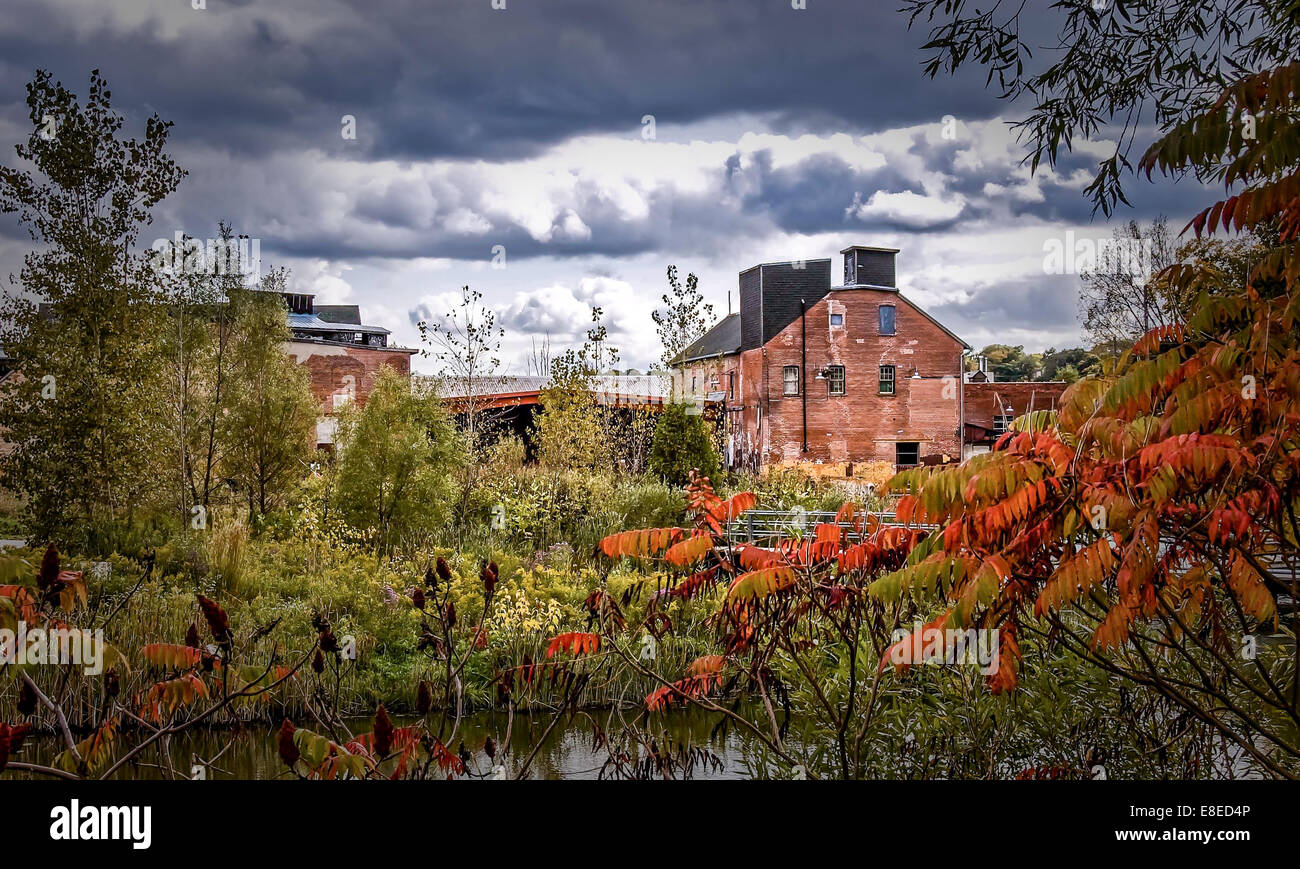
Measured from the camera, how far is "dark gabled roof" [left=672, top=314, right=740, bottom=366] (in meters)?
6.12

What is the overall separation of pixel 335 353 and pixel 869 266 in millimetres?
4046

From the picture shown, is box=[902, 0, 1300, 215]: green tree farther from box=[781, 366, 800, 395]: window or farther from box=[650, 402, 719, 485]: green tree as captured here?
box=[650, 402, 719, 485]: green tree

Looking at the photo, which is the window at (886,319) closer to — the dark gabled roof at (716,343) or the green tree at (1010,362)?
the green tree at (1010,362)

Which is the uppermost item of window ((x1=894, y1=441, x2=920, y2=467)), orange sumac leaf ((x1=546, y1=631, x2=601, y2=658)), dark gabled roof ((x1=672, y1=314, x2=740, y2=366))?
dark gabled roof ((x1=672, y1=314, x2=740, y2=366))

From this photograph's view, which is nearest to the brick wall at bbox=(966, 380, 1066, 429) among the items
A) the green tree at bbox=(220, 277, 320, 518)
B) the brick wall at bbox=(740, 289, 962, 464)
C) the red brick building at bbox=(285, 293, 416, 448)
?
the brick wall at bbox=(740, 289, 962, 464)

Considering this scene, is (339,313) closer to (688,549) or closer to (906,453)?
(906,453)

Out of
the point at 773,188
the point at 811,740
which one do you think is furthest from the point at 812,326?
the point at 811,740

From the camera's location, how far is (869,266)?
5508 mm

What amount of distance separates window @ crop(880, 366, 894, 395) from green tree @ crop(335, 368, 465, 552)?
3004 millimetres

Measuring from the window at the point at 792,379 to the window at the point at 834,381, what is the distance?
0.20 meters

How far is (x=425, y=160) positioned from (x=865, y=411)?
3010mm

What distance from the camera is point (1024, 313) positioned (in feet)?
15.6

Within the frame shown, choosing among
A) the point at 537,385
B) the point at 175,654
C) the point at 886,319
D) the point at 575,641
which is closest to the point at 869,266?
the point at 886,319
